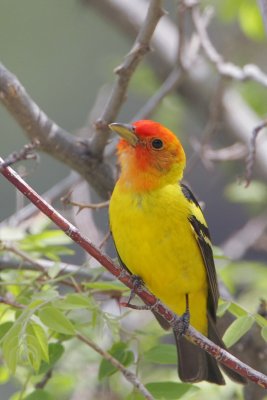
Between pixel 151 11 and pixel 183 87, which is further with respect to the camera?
pixel 183 87

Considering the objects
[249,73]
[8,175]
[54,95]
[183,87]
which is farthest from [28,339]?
[54,95]

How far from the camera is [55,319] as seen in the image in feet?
10.3

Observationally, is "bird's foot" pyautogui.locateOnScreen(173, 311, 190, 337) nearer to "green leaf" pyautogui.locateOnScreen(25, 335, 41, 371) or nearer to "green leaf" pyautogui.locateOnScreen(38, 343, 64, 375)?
"green leaf" pyautogui.locateOnScreen(38, 343, 64, 375)

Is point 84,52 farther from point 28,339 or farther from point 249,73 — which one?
point 28,339

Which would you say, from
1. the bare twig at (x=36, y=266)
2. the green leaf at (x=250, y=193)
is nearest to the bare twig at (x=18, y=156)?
the bare twig at (x=36, y=266)

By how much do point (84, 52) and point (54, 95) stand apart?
106 centimetres

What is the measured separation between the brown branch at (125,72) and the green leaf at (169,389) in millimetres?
1390

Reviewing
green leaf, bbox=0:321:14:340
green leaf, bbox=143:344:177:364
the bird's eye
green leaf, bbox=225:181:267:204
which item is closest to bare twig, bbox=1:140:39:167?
green leaf, bbox=0:321:14:340

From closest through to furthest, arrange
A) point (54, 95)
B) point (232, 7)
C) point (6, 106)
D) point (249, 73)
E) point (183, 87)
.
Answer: point (6, 106) < point (249, 73) < point (232, 7) < point (183, 87) < point (54, 95)

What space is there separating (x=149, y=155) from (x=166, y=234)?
1.69ft

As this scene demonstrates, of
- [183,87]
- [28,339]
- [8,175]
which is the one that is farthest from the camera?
[183,87]

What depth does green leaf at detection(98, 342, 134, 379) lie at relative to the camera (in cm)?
354

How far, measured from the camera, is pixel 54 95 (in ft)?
33.9

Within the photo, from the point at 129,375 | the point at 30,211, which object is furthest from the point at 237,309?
the point at 30,211
